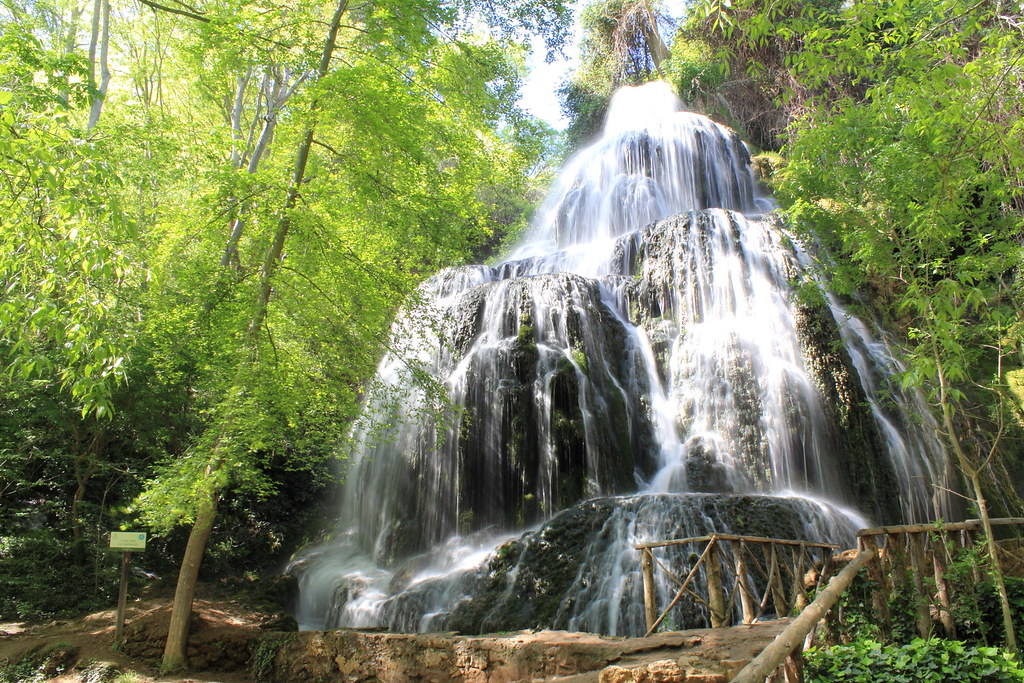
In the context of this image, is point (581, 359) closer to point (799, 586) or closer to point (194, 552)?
point (799, 586)

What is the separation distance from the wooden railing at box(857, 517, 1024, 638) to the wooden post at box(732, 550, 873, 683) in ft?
3.38

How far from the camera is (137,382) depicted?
10.7 metres

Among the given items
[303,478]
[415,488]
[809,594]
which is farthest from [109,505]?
[809,594]

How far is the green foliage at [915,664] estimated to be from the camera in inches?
162

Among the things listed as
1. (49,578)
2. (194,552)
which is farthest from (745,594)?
(49,578)

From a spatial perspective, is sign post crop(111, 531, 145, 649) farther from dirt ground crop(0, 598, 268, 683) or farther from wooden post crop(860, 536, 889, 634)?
wooden post crop(860, 536, 889, 634)

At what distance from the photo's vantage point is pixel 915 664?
4.26 m

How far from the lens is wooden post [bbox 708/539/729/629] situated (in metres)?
5.73

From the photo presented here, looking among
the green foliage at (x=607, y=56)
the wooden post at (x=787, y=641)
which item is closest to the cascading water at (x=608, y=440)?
the wooden post at (x=787, y=641)

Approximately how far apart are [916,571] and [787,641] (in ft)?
9.43

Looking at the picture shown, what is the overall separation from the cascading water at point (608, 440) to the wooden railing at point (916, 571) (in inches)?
Answer: 118

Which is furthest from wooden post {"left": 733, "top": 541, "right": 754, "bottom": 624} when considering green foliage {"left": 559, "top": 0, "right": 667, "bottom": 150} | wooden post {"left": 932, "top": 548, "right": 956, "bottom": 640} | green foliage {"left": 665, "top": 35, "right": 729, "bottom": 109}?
green foliage {"left": 559, "top": 0, "right": 667, "bottom": 150}

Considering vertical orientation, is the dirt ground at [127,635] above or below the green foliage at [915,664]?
below

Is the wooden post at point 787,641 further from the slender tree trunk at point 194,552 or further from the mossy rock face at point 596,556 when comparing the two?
the slender tree trunk at point 194,552
